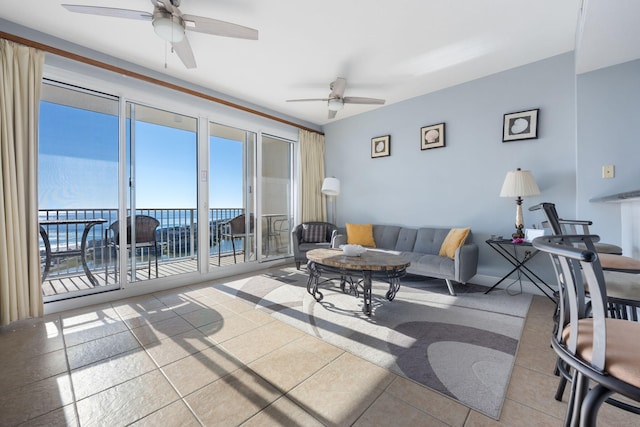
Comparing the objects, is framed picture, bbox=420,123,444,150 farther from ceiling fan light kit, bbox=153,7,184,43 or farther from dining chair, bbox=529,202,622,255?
ceiling fan light kit, bbox=153,7,184,43

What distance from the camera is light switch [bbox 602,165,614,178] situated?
8.55ft

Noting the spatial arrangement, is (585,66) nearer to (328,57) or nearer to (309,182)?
(328,57)

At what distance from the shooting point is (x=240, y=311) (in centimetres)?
269

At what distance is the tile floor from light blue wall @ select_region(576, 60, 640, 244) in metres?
1.27

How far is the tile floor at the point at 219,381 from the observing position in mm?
1342

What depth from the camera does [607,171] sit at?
263 cm

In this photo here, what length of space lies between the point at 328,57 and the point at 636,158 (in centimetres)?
315

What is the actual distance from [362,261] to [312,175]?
298 centimetres

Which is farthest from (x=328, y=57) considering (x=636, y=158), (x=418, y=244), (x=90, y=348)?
(x=90, y=348)

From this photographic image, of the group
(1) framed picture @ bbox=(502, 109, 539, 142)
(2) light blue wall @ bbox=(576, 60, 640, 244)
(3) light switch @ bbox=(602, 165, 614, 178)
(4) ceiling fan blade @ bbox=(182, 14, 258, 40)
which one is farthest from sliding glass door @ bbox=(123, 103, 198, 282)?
(3) light switch @ bbox=(602, 165, 614, 178)

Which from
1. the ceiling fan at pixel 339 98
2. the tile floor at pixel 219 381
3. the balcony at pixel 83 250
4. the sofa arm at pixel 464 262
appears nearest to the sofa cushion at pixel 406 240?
the sofa arm at pixel 464 262

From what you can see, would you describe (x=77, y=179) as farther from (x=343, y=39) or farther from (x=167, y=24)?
(x=343, y=39)

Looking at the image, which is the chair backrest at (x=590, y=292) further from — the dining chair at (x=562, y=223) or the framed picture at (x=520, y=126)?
the framed picture at (x=520, y=126)

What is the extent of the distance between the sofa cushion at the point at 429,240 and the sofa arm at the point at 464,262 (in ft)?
1.70
